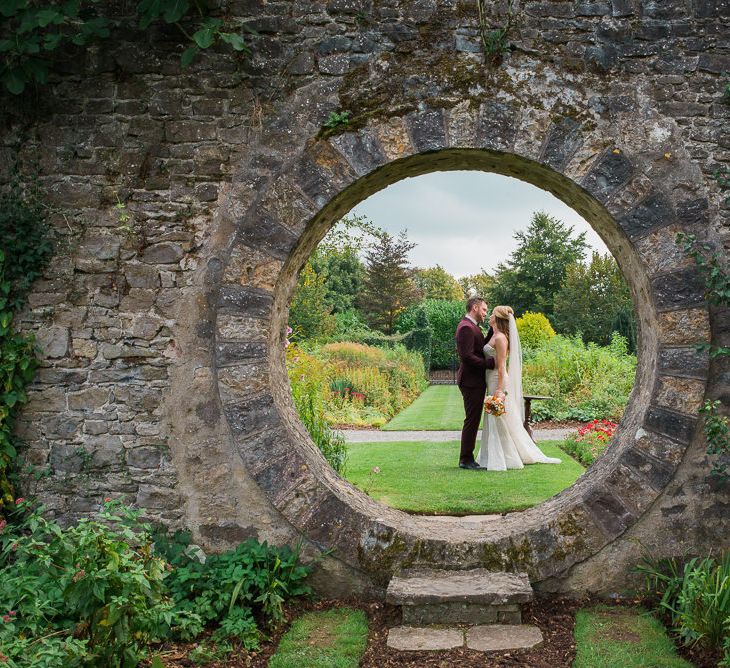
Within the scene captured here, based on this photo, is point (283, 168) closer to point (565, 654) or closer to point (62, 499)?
point (62, 499)

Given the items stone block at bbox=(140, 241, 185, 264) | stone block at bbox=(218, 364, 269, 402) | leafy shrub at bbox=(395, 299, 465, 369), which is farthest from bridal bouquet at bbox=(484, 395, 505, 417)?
leafy shrub at bbox=(395, 299, 465, 369)

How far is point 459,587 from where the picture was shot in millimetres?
3875

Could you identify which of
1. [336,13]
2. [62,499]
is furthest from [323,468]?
[336,13]

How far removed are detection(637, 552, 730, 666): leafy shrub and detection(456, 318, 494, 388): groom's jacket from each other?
3.63m

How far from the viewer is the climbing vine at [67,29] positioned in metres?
3.95

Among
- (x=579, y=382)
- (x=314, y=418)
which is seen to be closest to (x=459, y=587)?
(x=314, y=418)

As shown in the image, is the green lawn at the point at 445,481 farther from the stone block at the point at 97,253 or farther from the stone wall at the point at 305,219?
the stone block at the point at 97,253

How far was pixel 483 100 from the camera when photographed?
13.6ft

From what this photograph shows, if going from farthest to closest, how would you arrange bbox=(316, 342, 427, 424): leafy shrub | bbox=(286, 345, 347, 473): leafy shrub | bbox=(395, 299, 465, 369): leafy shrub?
bbox=(395, 299, 465, 369): leafy shrub → bbox=(316, 342, 427, 424): leafy shrub → bbox=(286, 345, 347, 473): leafy shrub

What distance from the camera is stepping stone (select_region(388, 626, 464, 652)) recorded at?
11.7 feet

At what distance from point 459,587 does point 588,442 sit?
17.8 feet

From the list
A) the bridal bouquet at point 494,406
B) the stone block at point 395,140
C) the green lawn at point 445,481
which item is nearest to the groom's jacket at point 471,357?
the bridal bouquet at point 494,406

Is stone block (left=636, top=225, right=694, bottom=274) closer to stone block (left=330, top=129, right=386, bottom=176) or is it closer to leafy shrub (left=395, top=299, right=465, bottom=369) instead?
stone block (left=330, top=129, right=386, bottom=176)

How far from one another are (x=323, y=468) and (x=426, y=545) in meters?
0.87
